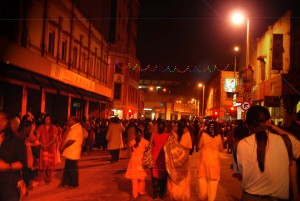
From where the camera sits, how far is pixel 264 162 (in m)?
4.02

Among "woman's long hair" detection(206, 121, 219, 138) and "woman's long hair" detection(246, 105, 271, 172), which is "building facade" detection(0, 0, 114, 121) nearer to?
"woman's long hair" detection(206, 121, 219, 138)

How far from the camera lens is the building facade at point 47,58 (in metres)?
18.6

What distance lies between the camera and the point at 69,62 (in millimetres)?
28250

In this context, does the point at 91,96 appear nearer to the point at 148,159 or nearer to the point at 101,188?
the point at 101,188

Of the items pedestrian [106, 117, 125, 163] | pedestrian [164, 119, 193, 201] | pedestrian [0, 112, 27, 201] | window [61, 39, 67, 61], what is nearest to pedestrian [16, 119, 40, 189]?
pedestrian [164, 119, 193, 201]

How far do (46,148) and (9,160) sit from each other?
563cm

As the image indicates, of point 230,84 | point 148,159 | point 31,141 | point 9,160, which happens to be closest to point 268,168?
point 9,160

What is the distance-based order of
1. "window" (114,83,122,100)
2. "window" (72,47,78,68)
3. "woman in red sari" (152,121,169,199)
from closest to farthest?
"woman in red sari" (152,121,169,199) → "window" (72,47,78,68) → "window" (114,83,122,100)

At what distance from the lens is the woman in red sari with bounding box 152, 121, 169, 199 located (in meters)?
9.29

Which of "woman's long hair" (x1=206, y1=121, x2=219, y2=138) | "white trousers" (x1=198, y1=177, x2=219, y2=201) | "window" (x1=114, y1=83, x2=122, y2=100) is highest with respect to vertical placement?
"window" (x1=114, y1=83, x2=122, y2=100)

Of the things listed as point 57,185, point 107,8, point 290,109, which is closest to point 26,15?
point 57,185

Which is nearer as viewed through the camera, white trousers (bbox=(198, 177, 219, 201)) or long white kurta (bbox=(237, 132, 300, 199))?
long white kurta (bbox=(237, 132, 300, 199))

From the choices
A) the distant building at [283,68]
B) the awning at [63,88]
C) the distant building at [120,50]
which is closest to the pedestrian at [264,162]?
the distant building at [283,68]

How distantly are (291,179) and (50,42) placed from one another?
22.1 m
